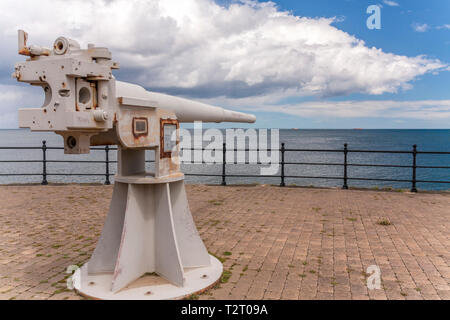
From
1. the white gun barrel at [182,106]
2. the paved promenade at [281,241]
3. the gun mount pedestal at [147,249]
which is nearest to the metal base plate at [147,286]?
the gun mount pedestal at [147,249]

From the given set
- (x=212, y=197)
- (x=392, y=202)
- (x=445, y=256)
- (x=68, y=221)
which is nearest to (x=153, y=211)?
(x=68, y=221)

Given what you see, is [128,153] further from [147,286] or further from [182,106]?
[147,286]

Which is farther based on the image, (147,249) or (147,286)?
(147,249)

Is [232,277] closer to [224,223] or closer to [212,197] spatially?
[224,223]

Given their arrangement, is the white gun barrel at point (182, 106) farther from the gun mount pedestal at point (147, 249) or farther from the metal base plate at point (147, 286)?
the metal base plate at point (147, 286)

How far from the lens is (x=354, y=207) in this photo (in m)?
7.82

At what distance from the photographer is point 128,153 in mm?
4047

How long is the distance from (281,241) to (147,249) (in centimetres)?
225

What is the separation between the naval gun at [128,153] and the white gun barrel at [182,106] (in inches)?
0.5

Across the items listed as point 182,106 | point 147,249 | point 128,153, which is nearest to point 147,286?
point 147,249

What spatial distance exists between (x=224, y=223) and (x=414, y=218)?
357 centimetres

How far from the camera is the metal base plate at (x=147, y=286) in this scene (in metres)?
3.64

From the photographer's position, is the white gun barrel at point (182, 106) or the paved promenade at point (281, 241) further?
the paved promenade at point (281, 241)

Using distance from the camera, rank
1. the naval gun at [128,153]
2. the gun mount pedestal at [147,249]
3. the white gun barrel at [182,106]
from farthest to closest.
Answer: the gun mount pedestal at [147,249]
the white gun barrel at [182,106]
the naval gun at [128,153]
